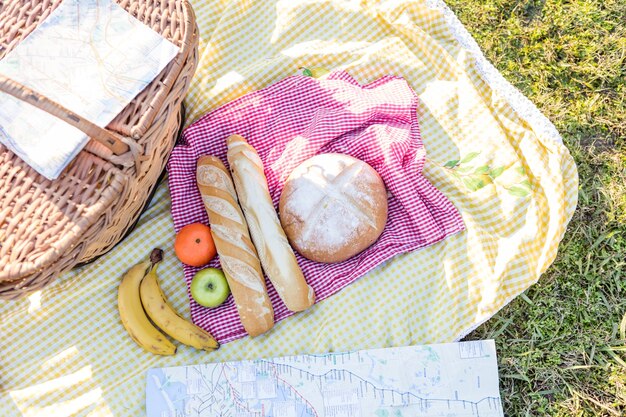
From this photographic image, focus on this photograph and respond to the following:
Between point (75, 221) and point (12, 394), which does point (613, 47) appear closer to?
point (75, 221)

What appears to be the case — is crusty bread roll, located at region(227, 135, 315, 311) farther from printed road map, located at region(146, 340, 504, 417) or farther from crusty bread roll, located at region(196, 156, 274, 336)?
printed road map, located at region(146, 340, 504, 417)

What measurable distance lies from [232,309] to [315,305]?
0.77 ft

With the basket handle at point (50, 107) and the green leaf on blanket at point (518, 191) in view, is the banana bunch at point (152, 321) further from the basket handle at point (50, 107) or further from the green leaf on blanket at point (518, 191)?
the green leaf on blanket at point (518, 191)

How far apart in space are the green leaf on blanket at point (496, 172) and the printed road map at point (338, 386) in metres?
0.52

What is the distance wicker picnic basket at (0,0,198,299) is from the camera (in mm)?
1220

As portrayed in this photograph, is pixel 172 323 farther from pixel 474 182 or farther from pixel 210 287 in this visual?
pixel 474 182

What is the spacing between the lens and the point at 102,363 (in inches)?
62.4

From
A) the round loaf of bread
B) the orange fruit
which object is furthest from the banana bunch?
the round loaf of bread

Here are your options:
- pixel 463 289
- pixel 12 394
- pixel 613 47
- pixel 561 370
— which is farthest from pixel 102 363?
pixel 613 47

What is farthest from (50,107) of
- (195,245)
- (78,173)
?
(195,245)

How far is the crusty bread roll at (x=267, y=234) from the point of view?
1539mm

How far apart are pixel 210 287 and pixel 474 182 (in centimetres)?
84

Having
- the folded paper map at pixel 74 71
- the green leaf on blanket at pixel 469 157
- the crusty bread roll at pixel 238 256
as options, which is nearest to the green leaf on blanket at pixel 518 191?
the green leaf on blanket at pixel 469 157

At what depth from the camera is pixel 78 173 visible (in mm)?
1293
